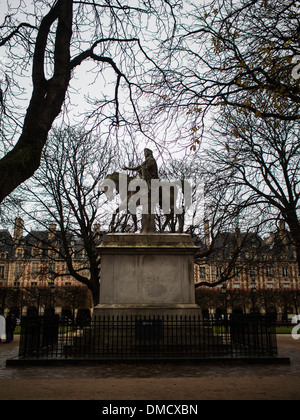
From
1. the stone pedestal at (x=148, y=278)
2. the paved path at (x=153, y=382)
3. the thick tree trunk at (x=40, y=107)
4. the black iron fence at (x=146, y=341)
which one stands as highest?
the thick tree trunk at (x=40, y=107)

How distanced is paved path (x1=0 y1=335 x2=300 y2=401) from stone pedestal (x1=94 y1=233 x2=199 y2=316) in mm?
2556

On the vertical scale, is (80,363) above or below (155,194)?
below

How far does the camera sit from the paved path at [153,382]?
5.95 m

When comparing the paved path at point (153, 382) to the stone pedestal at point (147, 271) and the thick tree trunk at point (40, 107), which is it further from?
the thick tree trunk at point (40, 107)

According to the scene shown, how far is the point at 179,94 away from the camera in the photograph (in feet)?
30.8

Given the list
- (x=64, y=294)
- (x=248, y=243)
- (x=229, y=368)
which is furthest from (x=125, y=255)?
(x=64, y=294)

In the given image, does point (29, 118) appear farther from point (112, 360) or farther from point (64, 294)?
point (64, 294)

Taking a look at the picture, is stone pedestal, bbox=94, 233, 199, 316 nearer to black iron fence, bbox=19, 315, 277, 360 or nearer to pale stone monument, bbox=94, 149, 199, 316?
pale stone monument, bbox=94, 149, 199, 316

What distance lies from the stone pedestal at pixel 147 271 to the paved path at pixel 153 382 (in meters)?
2.56

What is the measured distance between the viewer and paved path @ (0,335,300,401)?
19.5 feet

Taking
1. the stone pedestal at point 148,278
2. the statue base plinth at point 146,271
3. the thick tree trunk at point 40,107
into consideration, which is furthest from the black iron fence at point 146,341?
Result: the thick tree trunk at point 40,107

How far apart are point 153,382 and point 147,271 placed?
17.1 feet

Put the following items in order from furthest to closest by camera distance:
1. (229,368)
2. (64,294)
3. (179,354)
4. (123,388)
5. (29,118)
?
(64,294) → (179,354) → (229,368) → (123,388) → (29,118)
